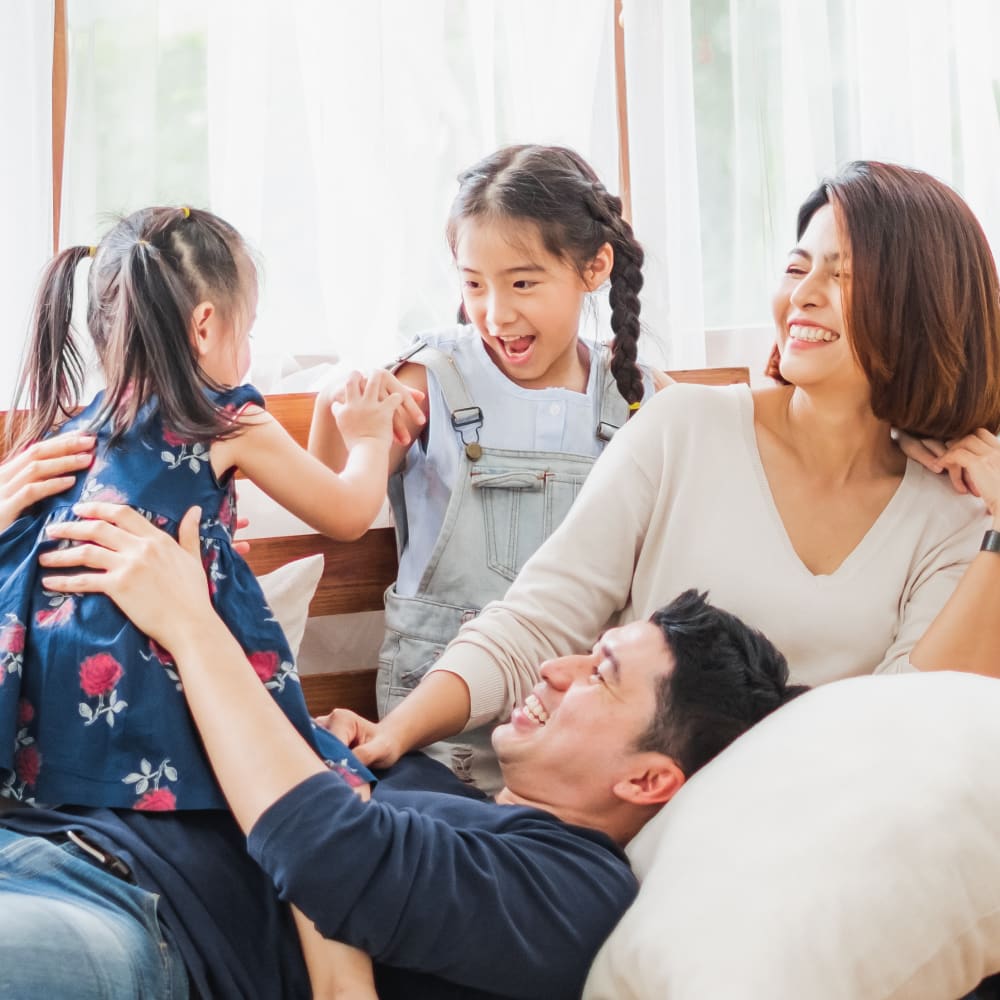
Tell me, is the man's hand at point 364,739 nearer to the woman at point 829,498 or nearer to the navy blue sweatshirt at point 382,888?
the woman at point 829,498

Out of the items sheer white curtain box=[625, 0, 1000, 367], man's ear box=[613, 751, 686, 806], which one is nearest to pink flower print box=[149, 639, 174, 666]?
man's ear box=[613, 751, 686, 806]

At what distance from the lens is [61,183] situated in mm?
2021

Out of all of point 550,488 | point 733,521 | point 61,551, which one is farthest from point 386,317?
point 61,551

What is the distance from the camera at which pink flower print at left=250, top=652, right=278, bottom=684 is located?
136 centimetres

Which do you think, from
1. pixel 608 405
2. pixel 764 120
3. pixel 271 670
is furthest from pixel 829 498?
pixel 764 120

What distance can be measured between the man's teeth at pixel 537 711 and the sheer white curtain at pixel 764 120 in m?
1.27

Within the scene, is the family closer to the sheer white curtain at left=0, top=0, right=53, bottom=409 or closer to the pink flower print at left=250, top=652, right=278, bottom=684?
the pink flower print at left=250, top=652, right=278, bottom=684

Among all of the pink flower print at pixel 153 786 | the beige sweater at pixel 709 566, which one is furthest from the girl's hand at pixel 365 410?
the pink flower print at pixel 153 786

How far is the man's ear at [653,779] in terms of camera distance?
1.29 metres

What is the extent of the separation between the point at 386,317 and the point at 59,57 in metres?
0.66

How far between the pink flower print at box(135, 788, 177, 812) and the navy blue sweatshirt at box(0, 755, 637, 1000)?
0.4 inches

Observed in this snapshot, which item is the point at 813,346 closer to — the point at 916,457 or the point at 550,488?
the point at 916,457

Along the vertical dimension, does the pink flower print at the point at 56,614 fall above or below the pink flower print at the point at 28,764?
above

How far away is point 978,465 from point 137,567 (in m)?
1.05
